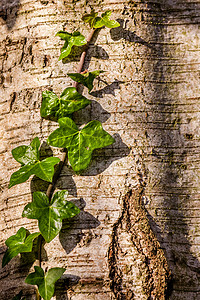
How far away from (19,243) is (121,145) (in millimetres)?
506

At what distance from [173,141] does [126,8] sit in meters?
0.58

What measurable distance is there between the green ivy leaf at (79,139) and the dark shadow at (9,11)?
22.0 inches

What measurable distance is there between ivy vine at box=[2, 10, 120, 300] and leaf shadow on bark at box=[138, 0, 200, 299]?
0.20 metres

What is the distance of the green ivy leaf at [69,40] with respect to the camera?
43.7 inches

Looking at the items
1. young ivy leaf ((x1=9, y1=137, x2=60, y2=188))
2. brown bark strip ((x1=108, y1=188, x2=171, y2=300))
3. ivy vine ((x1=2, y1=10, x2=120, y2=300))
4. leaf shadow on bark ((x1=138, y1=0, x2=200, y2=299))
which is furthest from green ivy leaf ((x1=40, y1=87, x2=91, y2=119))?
brown bark strip ((x1=108, y1=188, x2=171, y2=300))

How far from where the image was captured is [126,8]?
3.82ft

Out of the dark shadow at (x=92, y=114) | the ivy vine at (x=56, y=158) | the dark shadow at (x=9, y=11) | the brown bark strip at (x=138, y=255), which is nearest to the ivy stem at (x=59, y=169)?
the ivy vine at (x=56, y=158)

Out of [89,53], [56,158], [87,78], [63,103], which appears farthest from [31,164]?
[89,53]

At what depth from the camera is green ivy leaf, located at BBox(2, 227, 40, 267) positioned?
983mm

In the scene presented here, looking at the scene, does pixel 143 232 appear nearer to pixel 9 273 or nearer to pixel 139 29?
pixel 9 273

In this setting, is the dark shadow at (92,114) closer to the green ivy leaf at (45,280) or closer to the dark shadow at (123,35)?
the dark shadow at (123,35)

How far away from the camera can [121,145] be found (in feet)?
3.45

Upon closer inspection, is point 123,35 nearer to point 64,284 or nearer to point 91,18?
point 91,18

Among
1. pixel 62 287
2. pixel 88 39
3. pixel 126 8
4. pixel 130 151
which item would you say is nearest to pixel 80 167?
pixel 130 151
